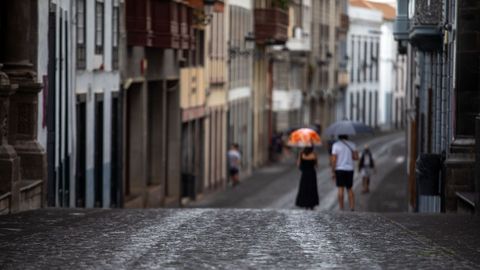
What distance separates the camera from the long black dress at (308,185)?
28.8m

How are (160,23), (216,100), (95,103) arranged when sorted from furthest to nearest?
(216,100)
(160,23)
(95,103)

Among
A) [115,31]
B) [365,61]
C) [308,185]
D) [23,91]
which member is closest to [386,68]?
[365,61]

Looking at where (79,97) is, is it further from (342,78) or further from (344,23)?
(344,23)

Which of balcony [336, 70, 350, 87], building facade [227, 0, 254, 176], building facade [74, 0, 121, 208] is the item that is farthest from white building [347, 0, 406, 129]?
building facade [74, 0, 121, 208]

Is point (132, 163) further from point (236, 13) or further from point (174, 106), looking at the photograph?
point (236, 13)

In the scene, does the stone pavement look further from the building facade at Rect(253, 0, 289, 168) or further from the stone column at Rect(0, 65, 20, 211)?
the building facade at Rect(253, 0, 289, 168)

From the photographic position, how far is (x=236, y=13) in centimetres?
6041

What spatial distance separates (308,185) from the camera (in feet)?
95.3

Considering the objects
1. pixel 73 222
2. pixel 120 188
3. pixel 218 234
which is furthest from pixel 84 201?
pixel 218 234

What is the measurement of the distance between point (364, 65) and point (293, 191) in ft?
194

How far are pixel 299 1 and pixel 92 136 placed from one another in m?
→ 51.5

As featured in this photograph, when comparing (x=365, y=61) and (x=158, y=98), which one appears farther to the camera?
(x=365, y=61)

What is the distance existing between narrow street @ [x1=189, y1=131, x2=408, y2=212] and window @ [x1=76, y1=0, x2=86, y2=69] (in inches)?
514

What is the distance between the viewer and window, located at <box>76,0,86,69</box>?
29734mm
